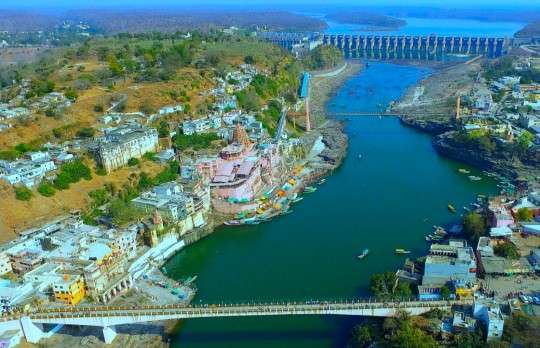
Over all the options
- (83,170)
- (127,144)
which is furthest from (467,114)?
(83,170)

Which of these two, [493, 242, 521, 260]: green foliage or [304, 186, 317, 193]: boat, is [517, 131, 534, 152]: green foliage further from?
[493, 242, 521, 260]: green foliage

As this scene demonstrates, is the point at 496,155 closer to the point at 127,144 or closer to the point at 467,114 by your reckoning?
the point at 467,114

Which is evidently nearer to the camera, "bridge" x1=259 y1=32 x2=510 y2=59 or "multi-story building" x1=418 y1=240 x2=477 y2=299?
"multi-story building" x1=418 y1=240 x2=477 y2=299

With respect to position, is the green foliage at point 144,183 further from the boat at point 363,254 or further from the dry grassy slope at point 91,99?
the boat at point 363,254

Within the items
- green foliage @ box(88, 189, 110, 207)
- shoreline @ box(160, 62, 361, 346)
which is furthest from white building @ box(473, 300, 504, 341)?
green foliage @ box(88, 189, 110, 207)

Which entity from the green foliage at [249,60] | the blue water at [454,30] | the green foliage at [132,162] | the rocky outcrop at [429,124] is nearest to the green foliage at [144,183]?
the green foliage at [132,162]
